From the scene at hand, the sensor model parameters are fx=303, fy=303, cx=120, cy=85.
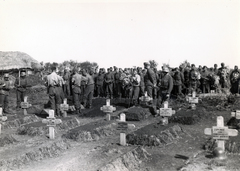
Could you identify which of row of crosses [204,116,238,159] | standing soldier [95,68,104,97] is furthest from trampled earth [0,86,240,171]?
standing soldier [95,68,104,97]

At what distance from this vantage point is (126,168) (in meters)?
6.75

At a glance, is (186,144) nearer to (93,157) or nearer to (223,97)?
(93,157)

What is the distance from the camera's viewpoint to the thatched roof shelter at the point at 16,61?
2673 centimetres

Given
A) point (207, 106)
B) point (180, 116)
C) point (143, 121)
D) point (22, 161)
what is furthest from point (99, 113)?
point (22, 161)

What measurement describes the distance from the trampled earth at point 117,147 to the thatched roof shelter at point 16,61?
15338mm

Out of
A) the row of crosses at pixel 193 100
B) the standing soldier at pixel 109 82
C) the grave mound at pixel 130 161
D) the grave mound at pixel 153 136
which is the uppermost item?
the standing soldier at pixel 109 82

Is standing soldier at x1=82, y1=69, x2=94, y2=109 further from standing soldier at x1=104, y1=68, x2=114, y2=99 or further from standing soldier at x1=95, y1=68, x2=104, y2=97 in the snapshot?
standing soldier at x1=95, y1=68, x2=104, y2=97

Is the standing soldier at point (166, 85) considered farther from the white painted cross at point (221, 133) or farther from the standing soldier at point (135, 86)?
the white painted cross at point (221, 133)

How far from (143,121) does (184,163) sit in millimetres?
5442

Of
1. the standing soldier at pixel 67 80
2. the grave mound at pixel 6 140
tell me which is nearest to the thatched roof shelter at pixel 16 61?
the standing soldier at pixel 67 80

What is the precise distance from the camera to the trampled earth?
22.4 ft

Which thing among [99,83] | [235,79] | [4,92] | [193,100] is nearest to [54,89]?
[4,92]

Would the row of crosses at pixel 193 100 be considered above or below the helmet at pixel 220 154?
above

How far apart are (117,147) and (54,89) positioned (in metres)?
5.49
